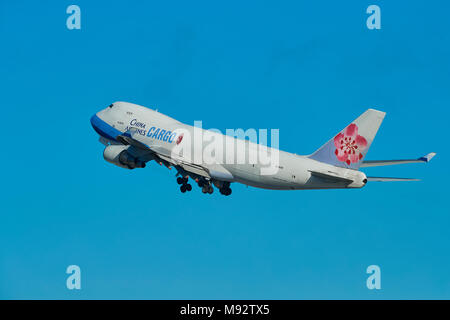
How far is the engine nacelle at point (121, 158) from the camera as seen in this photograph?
64.6 m

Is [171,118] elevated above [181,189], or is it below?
above

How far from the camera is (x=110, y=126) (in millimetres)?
69250

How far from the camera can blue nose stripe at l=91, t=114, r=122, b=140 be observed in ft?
226

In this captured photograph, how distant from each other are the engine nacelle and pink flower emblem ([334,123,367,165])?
17564 millimetres

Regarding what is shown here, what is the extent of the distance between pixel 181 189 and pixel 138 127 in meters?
6.41

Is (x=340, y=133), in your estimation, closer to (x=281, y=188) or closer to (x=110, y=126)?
(x=281, y=188)

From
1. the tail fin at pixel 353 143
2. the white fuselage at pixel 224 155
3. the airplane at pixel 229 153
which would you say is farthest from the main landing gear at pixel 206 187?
the tail fin at pixel 353 143

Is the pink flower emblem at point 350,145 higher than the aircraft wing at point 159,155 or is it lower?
lower

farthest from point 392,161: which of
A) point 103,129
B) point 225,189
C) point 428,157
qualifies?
point 103,129

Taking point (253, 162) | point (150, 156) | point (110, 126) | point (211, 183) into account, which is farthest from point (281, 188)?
point (110, 126)

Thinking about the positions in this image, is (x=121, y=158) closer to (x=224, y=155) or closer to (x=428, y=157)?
(x=224, y=155)

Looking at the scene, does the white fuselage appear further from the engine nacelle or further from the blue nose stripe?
the engine nacelle

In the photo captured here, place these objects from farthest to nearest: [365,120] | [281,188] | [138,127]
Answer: [138,127] < [281,188] < [365,120]

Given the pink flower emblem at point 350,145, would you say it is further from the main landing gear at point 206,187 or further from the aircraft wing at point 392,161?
the main landing gear at point 206,187
